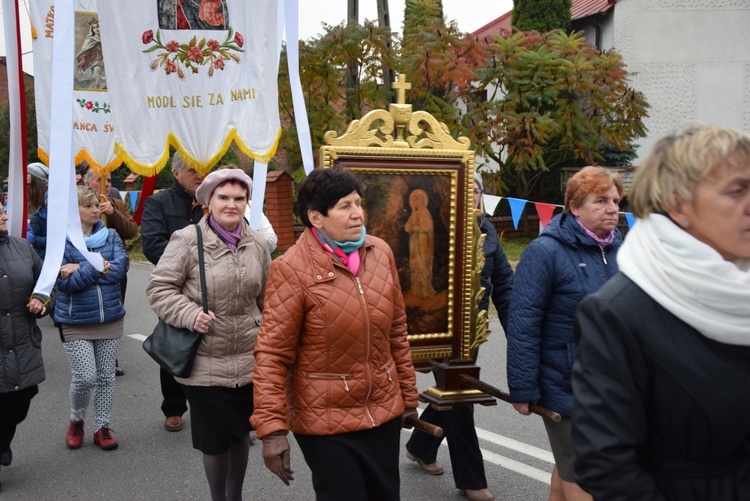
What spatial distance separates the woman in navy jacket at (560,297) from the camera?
3492 mm

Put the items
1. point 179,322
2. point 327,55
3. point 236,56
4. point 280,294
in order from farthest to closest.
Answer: point 327,55 → point 236,56 → point 179,322 → point 280,294

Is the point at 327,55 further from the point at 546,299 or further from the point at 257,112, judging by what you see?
the point at 546,299

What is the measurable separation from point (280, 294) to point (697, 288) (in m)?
1.77

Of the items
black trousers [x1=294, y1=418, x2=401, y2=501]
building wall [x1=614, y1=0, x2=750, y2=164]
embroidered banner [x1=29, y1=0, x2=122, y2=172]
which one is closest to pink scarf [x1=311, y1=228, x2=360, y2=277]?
black trousers [x1=294, y1=418, x2=401, y2=501]

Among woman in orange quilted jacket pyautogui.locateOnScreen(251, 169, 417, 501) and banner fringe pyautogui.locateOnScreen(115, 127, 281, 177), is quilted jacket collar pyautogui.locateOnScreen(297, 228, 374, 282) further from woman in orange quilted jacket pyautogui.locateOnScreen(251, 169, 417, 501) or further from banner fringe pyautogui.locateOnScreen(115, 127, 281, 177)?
banner fringe pyautogui.locateOnScreen(115, 127, 281, 177)

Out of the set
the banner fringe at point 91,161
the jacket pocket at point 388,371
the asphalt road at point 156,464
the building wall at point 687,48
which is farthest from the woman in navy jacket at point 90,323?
the building wall at point 687,48

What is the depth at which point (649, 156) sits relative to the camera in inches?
74.3

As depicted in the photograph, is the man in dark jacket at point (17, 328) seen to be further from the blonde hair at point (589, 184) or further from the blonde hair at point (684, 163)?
the blonde hair at point (684, 163)

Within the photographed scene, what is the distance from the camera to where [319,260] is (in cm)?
317

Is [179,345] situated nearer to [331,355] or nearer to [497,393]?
[331,355]

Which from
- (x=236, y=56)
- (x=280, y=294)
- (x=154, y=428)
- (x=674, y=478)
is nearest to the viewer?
(x=674, y=478)

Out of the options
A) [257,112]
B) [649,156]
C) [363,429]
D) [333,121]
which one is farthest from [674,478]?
[333,121]

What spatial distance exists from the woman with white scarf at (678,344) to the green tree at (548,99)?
45.3ft

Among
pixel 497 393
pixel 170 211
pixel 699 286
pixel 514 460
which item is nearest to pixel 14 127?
pixel 170 211
